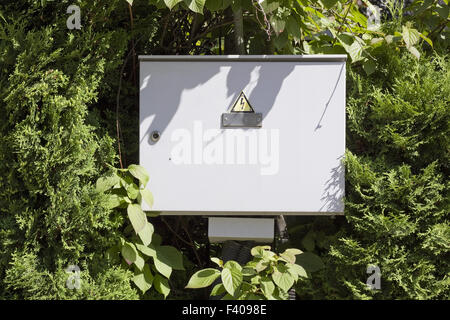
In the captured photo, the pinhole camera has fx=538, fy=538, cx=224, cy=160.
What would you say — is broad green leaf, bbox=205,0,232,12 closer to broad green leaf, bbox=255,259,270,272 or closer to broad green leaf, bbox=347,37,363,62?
broad green leaf, bbox=347,37,363,62

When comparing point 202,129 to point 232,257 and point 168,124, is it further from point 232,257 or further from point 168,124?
point 232,257

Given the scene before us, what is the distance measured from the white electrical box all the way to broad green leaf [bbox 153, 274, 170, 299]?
323 mm

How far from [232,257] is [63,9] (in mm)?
1260

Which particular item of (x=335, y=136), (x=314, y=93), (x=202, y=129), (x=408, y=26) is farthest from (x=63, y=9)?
(x=408, y=26)

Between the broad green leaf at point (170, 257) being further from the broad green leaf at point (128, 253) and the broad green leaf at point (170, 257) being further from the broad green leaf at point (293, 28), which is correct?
the broad green leaf at point (293, 28)

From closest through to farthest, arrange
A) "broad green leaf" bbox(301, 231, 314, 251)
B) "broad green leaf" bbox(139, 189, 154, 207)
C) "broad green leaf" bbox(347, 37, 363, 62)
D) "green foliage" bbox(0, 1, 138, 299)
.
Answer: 1. "green foliage" bbox(0, 1, 138, 299)
2. "broad green leaf" bbox(139, 189, 154, 207)
3. "broad green leaf" bbox(347, 37, 363, 62)
4. "broad green leaf" bbox(301, 231, 314, 251)

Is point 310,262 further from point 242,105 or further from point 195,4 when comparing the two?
point 195,4

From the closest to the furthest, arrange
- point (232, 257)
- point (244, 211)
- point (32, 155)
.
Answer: point (32, 155) < point (244, 211) < point (232, 257)

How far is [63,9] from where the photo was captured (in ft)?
7.00

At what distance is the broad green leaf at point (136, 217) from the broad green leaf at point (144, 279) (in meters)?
0.26

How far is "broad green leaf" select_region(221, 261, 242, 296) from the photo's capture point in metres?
2.12

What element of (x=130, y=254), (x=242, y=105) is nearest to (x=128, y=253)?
(x=130, y=254)

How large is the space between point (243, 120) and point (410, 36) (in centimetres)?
79

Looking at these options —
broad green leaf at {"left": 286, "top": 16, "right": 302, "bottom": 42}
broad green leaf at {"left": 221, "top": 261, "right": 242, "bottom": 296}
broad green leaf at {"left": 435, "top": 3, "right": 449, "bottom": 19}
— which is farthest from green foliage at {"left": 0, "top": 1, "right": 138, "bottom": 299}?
broad green leaf at {"left": 435, "top": 3, "right": 449, "bottom": 19}
